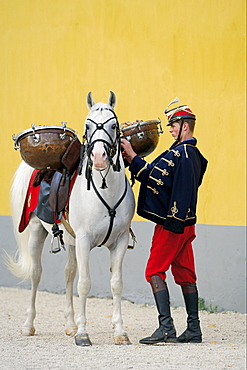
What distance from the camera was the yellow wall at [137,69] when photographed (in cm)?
696

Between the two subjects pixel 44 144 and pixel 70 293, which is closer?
pixel 44 144

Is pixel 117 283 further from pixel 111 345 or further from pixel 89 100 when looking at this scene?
→ pixel 89 100

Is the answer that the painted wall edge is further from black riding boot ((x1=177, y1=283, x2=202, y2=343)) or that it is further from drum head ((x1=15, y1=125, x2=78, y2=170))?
drum head ((x1=15, y1=125, x2=78, y2=170))

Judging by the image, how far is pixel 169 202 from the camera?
4.97 m

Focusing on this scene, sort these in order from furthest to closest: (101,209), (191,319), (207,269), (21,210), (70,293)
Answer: (207,269)
(21,210)
(70,293)
(191,319)
(101,209)

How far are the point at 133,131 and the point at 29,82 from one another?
10.6 ft

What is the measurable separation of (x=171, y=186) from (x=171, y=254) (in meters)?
0.56

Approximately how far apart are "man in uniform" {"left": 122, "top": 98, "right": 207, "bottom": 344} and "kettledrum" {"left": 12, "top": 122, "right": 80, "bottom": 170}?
0.52 m

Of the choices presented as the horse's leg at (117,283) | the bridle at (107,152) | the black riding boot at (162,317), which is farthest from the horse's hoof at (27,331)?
the bridle at (107,152)

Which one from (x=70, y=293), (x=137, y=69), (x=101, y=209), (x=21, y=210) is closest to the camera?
(x=101, y=209)

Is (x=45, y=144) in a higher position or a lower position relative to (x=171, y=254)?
higher

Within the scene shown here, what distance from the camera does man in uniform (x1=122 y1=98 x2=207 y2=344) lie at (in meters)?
4.88

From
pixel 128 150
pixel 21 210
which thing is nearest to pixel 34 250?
pixel 21 210

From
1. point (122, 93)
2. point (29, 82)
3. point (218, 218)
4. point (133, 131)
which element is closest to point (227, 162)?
point (218, 218)
